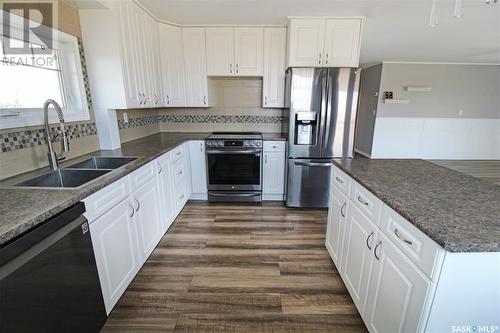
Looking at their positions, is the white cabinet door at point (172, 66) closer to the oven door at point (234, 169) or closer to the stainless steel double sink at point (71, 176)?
the oven door at point (234, 169)

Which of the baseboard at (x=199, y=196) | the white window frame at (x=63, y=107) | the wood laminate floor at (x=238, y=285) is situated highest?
the white window frame at (x=63, y=107)

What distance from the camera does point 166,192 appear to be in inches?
95.4

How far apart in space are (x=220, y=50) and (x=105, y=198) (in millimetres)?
2528

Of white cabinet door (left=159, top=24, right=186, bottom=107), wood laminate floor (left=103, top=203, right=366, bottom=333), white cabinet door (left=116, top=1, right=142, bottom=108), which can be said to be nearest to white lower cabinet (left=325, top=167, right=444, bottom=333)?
wood laminate floor (left=103, top=203, right=366, bottom=333)

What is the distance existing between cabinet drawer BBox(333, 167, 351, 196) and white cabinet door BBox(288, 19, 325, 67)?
1554mm

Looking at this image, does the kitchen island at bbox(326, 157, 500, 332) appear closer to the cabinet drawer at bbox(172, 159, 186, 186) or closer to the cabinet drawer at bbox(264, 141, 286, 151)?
the cabinet drawer at bbox(264, 141, 286, 151)

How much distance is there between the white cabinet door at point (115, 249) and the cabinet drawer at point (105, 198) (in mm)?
35

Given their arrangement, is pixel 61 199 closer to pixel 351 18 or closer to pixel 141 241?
pixel 141 241

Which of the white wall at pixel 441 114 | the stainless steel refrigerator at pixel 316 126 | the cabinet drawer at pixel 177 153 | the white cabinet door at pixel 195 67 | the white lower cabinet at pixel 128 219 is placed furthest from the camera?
the white wall at pixel 441 114

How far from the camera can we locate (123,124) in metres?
2.82

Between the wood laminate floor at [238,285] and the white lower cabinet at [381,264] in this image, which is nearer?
the white lower cabinet at [381,264]

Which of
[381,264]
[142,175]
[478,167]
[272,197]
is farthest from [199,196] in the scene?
[478,167]

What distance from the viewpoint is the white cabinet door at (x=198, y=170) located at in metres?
3.12

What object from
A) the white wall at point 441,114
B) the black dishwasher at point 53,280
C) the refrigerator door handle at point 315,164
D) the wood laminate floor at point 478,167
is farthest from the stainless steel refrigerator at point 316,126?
the wood laminate floor at point 478,167
